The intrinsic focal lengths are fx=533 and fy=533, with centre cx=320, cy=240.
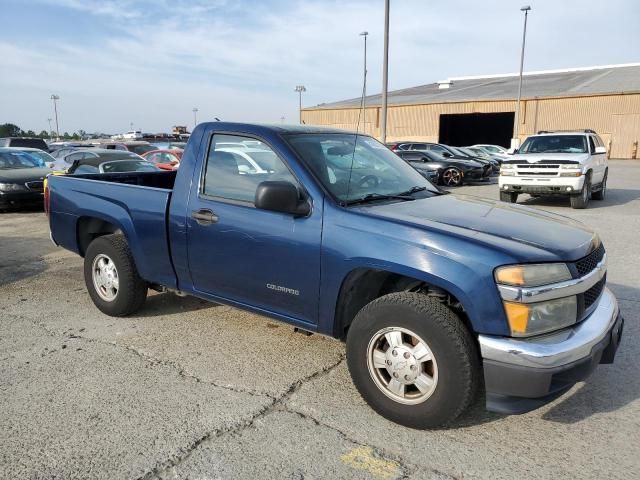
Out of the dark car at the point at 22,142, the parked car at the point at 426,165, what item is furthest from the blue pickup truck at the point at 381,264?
the dark car at the point at 22,142

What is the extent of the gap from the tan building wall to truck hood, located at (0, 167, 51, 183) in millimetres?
24370

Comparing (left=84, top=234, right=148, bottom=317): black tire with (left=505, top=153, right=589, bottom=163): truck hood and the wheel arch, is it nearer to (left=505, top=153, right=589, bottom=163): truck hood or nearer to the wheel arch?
the wheel arch

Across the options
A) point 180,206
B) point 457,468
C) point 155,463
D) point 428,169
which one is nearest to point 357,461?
point 457,468

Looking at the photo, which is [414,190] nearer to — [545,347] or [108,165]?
[545,347]

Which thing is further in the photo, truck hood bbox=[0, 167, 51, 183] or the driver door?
truck hood bbox=[0, 167, 51, 183]

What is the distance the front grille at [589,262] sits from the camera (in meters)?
3.04

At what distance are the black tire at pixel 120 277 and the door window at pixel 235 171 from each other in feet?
3.97

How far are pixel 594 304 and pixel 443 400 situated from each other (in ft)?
3.71

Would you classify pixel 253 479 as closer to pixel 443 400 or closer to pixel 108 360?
pixel 443 400

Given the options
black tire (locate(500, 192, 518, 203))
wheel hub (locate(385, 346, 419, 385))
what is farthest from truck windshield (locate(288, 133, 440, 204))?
black tire (locate(500, 192, 518, 203))

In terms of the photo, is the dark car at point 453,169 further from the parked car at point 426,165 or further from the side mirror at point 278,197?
the side mirror at point 278,197

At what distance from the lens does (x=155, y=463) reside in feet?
9.06

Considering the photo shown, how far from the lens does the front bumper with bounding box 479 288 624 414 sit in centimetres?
272

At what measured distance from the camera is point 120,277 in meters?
4.75
